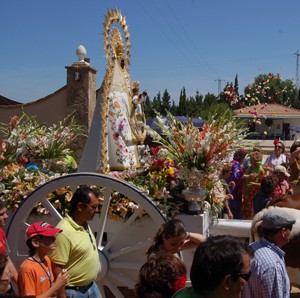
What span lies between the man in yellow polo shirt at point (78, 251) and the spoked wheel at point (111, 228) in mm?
412

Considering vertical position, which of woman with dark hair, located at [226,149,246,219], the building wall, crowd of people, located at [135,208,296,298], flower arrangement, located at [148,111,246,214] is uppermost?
the building wall

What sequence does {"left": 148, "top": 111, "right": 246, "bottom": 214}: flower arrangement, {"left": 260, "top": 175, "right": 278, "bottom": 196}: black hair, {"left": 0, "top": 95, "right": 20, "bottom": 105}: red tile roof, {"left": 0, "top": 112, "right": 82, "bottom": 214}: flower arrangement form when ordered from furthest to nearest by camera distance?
{"left": 0, "top": 95, "right": 20, "bottom": 105}: red tile roof → {"left": 260, "top": 175, "right": 278, "bottom": 196}: black hair → {"left": 0, "top": 112, "right": 82, "bottom": 214}: flower arrangement → {"left": 148, "top": 111, "right": 246, "bottom": 214}: flower arrangement

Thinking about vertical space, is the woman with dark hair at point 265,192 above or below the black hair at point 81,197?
below

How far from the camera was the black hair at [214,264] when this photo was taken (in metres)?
1.88

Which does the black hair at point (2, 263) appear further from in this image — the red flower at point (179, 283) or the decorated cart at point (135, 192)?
the decorated cart at point (135, 192)

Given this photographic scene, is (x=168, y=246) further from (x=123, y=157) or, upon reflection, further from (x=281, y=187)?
(x=281, y=187)

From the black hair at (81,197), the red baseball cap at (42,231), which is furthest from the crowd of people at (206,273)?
the black hair at (81,197)

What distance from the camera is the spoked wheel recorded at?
12.5 feet

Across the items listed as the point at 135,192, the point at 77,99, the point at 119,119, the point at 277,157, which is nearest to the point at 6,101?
the point at 77,99

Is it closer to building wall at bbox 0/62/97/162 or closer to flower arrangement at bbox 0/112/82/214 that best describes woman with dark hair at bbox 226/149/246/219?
flower arrangement at bbox 0/112/82/214

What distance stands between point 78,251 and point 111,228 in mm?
1098

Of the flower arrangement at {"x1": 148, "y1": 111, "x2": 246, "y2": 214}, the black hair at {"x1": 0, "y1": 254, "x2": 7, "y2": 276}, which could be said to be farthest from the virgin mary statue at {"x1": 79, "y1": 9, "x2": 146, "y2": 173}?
the black hair at {"x1": 0, "y1": 254, "x2": 7, "y2": 276}

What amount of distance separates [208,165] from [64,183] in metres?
1.26

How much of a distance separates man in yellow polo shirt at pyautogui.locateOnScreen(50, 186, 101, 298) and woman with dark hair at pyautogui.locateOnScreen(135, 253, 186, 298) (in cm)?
114
